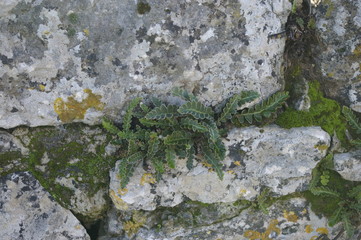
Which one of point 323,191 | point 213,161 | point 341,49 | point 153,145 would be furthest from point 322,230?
point 153,145

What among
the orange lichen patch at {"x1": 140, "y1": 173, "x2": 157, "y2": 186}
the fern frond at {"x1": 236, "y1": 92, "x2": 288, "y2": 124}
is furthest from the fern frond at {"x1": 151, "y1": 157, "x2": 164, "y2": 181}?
the fern frond at {"x1": 236, "y1": 92, "x2": 288, "y2": 124}

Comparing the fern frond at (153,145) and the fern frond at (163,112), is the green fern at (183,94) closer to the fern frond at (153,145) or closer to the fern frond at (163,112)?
the fern frond at (163,112)

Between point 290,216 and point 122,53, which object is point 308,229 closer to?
point 290,216

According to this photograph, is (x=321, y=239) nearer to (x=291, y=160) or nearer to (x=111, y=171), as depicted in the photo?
(x=291, y=160)

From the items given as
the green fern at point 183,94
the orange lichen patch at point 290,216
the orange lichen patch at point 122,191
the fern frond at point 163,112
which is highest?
the green fern at point 183,94

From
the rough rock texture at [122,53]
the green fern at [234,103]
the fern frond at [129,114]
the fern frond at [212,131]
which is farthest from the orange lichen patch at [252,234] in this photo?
the fern frond at [129,114]

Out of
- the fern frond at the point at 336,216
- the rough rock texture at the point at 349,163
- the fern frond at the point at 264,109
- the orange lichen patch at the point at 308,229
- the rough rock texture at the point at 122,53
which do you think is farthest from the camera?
the orange lichen patch at the point at 308,229
